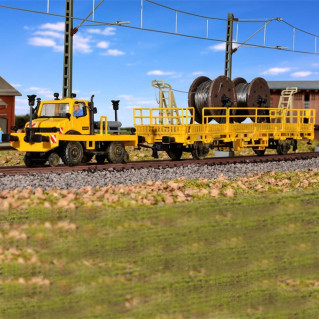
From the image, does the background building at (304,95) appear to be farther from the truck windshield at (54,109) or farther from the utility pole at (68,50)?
the truck windshield at (54,109)

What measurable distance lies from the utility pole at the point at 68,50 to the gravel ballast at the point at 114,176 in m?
5.06

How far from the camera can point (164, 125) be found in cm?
1739

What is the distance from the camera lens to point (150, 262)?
524cm

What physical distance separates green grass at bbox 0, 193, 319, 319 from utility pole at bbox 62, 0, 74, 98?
40.5 feet

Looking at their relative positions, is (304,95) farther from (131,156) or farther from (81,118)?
(81,118)

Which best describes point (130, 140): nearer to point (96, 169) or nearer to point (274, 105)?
point (96, 169)

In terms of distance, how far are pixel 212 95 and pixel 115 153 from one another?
5734mm

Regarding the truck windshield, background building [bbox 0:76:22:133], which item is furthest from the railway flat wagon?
background building [bbox 0:76:22:133]

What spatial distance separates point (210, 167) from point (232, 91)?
6931mm

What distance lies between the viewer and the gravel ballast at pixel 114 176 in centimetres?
1058

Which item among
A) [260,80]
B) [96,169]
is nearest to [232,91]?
[260,80]

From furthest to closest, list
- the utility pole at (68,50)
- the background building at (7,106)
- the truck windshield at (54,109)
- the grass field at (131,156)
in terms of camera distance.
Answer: the background building at (7,106) < the grass field at (131,156) < the utility pole at (68,50) < the truck windshield at (54,109)

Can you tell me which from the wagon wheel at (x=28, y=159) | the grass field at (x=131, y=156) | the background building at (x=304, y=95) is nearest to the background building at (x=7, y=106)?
the grass field at (x=131, y=156)

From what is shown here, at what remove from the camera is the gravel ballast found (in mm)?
10578
